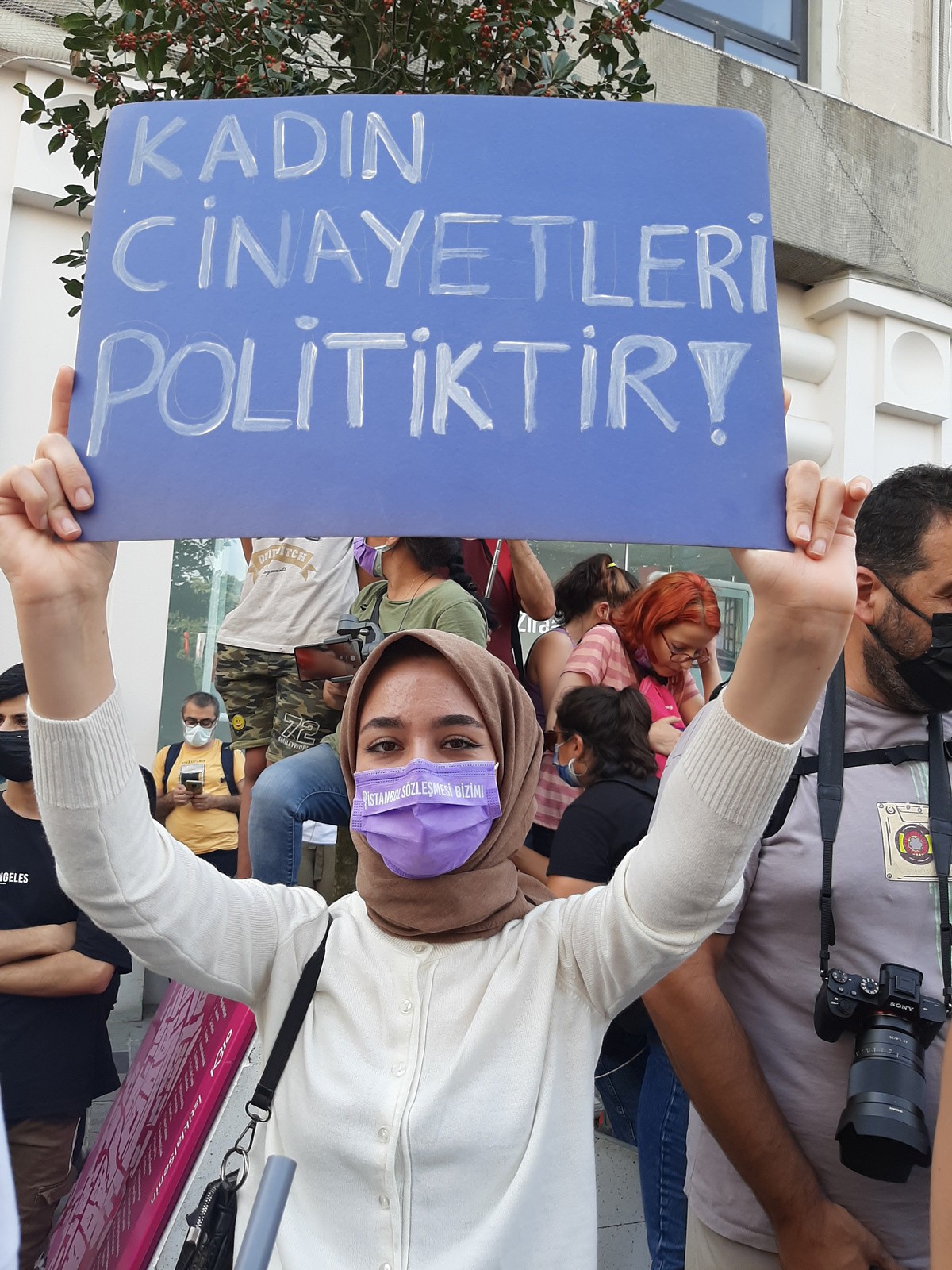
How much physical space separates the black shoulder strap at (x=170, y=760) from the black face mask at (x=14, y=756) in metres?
2.84

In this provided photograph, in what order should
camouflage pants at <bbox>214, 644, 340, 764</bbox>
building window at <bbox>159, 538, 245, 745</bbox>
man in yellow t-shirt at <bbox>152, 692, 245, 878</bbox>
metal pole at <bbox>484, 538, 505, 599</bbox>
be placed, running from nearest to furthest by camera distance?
1. camouflage pants at <bbox>214, 644, 340, 764</bbox>
2. metal pole at <bbox>484, 538, 505, 599</bbox>
3. man in yellow t-shirt at <bbox>152, 692, 245, 878</bbox>
4. building window at <bbox>159, 538, 245, 745</bbox>

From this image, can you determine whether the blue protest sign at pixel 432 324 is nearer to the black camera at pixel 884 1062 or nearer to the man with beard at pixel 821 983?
the man with beard at pixel 821 983

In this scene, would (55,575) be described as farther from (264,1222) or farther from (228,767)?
(228,767)

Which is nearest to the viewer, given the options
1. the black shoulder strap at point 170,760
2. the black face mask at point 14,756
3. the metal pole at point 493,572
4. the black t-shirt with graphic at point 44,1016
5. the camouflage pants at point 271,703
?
the black t-shirt with graphic at point 44,1016

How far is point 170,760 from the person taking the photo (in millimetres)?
5969

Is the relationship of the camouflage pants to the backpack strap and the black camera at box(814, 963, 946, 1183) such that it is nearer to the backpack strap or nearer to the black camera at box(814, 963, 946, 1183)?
the backpack strap

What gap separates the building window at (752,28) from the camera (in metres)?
7.91

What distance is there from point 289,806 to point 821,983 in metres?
1.70

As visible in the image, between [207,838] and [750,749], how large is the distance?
482 centimetres

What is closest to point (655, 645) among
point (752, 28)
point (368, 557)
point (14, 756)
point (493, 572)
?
point (493, 572)

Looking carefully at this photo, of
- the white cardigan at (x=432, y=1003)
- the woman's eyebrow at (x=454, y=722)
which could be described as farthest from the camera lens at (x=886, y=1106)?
the woman's eyebrow at (x=454, y=722)

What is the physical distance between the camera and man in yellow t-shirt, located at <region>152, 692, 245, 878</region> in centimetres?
579

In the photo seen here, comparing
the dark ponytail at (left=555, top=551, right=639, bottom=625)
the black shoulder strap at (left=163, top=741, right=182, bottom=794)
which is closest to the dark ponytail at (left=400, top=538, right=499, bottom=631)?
the dark ponytail at (left=555, top=551, right=639, bottom=625)

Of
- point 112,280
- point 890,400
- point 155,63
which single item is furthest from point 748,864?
point 890,400
